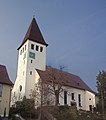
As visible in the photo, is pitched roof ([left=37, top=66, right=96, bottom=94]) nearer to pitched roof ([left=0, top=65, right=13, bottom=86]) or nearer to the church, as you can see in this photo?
the church

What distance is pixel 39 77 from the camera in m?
49.0

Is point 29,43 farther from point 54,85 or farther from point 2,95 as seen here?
point 2,95

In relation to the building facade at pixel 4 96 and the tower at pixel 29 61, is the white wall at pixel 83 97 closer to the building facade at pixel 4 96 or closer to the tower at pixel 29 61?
the tower at pixel 29 61

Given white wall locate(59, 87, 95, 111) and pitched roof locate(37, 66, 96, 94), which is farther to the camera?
A: white wall locate(59, 87, 95, 111)

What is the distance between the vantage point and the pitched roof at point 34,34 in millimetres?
55894

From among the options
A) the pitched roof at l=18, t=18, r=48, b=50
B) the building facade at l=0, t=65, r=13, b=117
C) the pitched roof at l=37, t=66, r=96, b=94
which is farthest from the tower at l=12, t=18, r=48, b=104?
the building facade at l=0, t=65, r=13, b=117

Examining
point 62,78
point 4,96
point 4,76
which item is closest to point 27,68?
point 62,78

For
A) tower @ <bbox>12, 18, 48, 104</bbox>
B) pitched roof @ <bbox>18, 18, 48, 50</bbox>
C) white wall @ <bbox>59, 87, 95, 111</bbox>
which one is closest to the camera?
tower @ <bbox>12, 18, 48, 104</bbox>

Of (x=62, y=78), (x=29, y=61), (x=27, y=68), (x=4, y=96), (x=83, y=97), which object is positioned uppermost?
(x=29, y=61)

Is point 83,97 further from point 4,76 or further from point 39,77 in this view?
point 4,76

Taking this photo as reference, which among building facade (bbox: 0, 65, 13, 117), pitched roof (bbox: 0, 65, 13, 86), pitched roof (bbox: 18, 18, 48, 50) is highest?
pitched roof (bbox: 18, 18, 48, 50)

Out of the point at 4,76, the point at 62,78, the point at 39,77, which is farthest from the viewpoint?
the point at 62,78

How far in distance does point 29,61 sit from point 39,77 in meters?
5.56

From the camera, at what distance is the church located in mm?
49875
